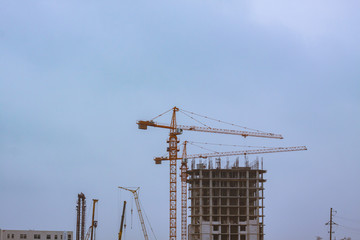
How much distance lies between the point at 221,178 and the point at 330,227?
6487 centimetres

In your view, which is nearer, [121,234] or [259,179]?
[121,234]

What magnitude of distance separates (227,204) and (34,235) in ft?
201

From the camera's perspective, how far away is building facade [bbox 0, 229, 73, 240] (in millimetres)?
191250

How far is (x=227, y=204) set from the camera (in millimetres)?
192750

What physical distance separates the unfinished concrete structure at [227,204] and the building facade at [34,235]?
132 feet

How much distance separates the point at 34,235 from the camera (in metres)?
194

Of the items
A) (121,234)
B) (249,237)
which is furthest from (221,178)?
(121,234)

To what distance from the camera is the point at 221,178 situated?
193m

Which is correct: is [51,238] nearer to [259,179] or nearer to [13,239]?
[13,239]

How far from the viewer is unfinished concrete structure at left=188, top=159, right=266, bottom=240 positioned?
192 m

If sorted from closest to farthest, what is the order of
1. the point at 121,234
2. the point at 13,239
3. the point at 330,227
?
the point at 330,227
the point at 121,234
the point at 13,239

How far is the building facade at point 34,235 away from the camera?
19125cm

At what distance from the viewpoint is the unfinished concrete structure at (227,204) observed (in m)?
192

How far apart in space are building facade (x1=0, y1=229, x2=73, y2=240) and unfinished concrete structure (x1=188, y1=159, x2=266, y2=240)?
40223 millimetres
